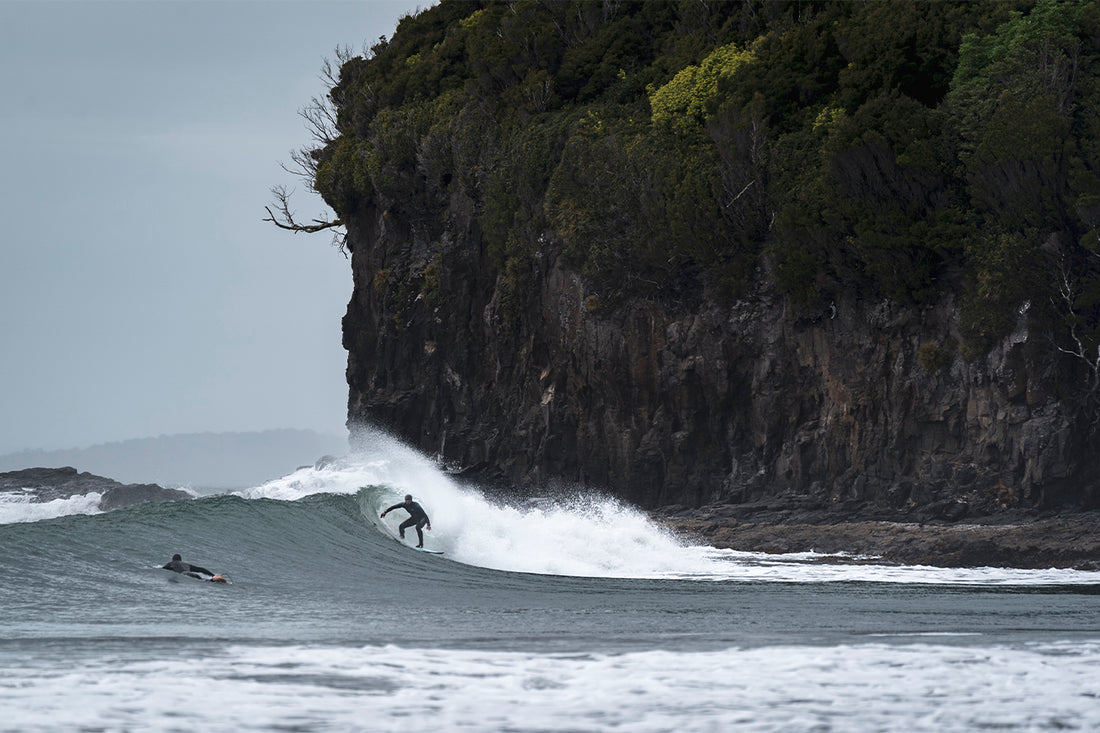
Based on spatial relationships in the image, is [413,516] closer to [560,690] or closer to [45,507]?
[560,690]

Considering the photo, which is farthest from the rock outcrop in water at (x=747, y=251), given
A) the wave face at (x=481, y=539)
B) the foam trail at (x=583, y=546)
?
the wave face at (x=481, y=539)

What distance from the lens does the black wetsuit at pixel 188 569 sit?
15.6 m

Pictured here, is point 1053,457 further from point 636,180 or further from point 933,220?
point 636,180

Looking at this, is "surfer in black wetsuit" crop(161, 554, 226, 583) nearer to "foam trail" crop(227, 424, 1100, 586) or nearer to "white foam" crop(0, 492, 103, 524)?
"foam trail" crop(227, 424, 1100, 586)

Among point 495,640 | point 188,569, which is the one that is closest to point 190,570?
point 188,569

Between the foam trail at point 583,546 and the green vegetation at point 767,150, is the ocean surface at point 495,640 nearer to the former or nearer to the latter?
the foam trail at point 583,546

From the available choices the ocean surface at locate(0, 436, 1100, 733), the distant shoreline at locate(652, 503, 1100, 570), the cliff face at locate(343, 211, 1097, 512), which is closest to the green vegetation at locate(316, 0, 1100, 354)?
the cliff face at locate(343, 211, 1097, 512)

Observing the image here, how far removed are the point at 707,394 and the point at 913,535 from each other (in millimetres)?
8361

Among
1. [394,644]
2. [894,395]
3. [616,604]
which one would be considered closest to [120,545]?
[616,604]

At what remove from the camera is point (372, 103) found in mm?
43438

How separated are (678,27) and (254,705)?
100 feet

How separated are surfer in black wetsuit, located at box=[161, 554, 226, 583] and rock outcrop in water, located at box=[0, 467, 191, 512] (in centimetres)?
2746

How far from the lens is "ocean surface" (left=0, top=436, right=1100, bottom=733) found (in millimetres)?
7594

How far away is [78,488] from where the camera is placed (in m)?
51.7
